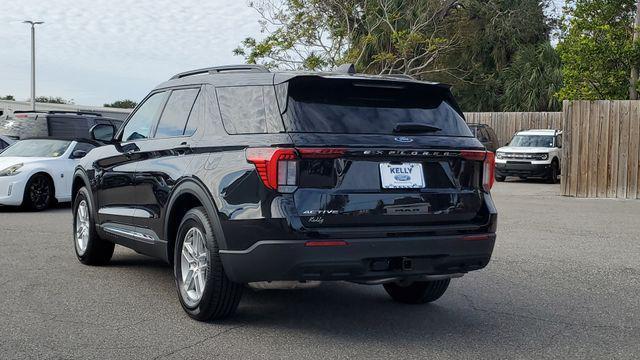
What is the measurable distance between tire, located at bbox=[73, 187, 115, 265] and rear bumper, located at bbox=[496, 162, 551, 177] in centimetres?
1873

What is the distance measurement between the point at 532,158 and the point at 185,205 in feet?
66.9

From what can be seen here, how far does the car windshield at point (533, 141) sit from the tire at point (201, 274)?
21431mm

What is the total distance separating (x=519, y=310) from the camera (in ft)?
21.1

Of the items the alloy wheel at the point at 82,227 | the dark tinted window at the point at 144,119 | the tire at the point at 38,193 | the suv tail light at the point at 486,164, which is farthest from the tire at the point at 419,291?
the tire at the point at 38,193

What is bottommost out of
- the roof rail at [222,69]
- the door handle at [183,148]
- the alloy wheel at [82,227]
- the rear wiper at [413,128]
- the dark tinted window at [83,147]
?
the alloy wheel at [82,227]

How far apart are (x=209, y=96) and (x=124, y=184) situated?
162cm

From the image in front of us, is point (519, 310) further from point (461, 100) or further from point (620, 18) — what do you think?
point (461, 100)

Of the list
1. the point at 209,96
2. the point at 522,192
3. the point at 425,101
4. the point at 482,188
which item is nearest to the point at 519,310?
the point at 482,188

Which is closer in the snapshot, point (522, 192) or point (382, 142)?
point (382, 142)

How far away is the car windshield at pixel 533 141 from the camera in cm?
2583

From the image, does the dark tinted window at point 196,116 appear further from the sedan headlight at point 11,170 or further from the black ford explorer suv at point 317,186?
the sedan headlight at point 11,170

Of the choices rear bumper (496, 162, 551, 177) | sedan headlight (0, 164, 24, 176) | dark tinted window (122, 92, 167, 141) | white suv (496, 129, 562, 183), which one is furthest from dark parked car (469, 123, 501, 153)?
dark tinted window (122, 92, 167, 141)

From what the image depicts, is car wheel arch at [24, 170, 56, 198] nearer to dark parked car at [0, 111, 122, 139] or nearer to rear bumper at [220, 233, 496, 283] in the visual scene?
dark parked car at [0, 111, 122, 139]

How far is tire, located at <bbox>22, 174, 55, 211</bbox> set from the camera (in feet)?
46.4
